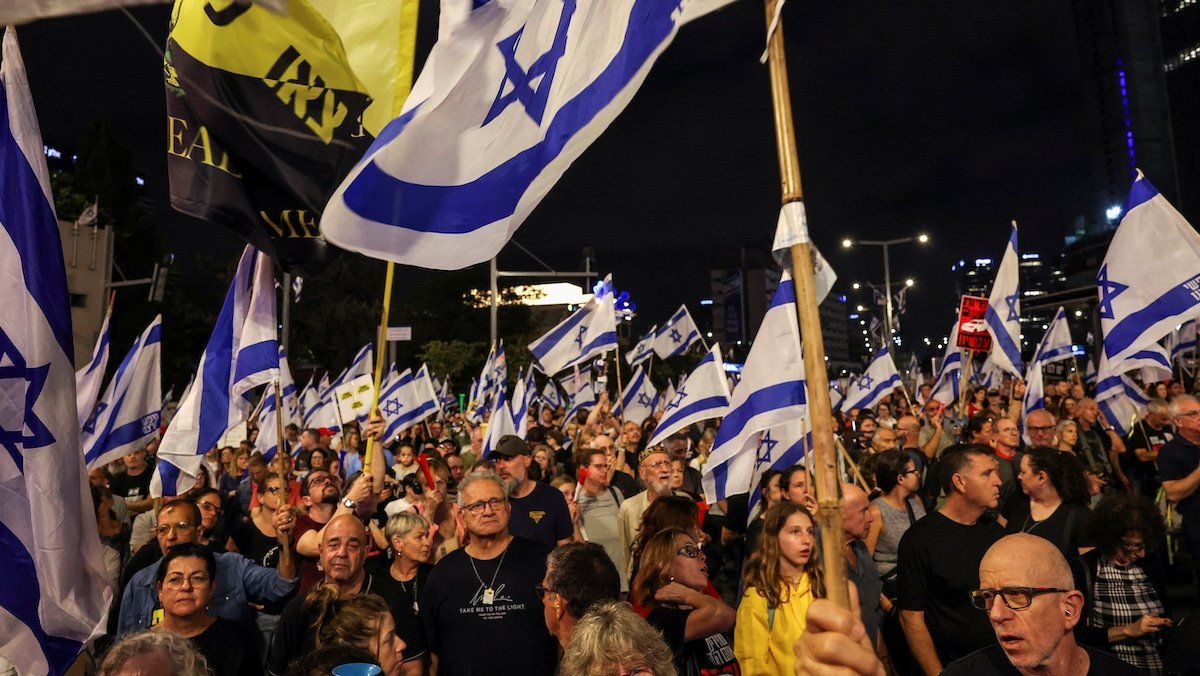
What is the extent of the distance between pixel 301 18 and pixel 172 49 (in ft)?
2.09

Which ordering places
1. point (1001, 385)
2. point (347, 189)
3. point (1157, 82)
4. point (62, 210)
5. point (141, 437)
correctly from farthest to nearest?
point (1157, 82)
point (62, 210)
point (1001, 385)
point (141, 437)
point (347, 189)

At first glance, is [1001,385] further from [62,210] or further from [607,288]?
[62,210]

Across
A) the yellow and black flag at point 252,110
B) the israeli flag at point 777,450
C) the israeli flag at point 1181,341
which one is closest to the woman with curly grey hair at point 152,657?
the yellow and black flag at point 252,110

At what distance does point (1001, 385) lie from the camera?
2383 centimetres

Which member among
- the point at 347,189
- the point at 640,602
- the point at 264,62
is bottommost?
the point at 640,602

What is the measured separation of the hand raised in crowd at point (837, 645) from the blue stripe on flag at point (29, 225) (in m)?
3.05

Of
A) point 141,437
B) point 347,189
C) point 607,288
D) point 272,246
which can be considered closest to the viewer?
point 347,189

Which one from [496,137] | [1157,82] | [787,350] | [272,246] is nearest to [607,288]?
[787,350]

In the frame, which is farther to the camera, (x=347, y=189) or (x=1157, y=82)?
(x=1157, y=82)

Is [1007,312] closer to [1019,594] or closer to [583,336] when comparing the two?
[583,336]

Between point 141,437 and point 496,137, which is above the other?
point 496,137

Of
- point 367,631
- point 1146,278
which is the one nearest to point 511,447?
point 367,631

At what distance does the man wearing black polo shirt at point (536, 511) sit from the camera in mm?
6828

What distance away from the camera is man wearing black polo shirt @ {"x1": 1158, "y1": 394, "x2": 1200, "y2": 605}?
6523mm
